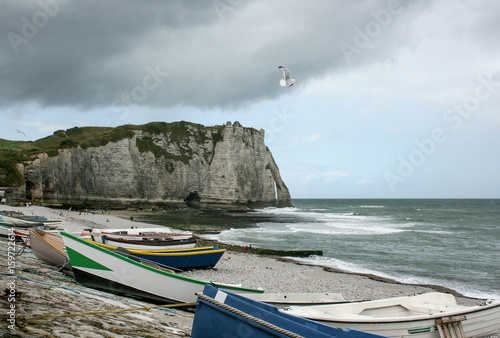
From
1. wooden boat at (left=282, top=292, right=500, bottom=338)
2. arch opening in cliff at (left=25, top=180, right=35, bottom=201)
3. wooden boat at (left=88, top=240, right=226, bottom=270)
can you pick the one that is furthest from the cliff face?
wooden boat at (left=282, top=292, right=500, bottom=338)

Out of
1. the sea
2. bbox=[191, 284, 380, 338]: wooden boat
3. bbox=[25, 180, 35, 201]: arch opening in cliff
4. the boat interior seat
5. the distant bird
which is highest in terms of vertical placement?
the distant bird

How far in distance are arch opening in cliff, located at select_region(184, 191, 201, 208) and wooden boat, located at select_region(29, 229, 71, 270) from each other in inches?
2515

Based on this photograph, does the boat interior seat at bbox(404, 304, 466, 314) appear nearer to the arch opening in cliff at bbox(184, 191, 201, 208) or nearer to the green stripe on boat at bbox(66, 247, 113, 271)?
the green stripe on boat at bbox(66, 247, 113, 271)

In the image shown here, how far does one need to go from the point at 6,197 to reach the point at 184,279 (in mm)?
41584

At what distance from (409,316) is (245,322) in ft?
13.0

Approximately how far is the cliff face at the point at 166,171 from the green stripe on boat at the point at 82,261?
1811 inches

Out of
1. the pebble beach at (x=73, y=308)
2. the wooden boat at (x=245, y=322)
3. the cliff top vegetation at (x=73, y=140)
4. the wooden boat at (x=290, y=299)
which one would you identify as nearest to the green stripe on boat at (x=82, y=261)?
the pebble beach at (x=73, y=308)

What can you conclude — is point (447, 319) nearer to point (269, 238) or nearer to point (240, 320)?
point (240, 320)

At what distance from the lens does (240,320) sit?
14.2 ft

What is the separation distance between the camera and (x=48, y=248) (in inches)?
400

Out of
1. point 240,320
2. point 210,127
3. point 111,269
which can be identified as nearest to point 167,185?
point 210,127

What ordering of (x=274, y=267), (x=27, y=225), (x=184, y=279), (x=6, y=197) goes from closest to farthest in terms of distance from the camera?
(x=184, y=279), (x=27, y=225), (x=274, y=267), (x=6, y=197)

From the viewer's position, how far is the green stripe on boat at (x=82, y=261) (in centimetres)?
852

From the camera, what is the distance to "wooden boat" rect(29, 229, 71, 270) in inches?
396
